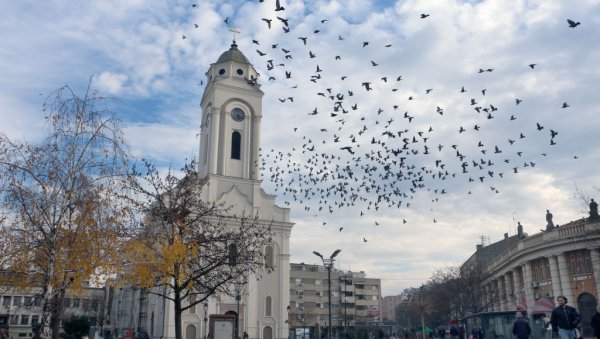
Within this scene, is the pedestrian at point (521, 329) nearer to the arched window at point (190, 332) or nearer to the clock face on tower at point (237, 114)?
the arched window at point (190, 332)

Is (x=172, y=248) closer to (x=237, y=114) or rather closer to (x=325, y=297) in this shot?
(x=237, y=114)

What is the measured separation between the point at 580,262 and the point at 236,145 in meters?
32.2

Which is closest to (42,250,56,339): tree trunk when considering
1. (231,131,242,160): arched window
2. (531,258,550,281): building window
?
(231,131,242,160): arched window

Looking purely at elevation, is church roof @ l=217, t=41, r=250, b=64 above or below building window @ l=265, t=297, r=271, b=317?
above

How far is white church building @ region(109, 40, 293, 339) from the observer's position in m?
45.0

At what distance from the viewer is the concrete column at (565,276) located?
3683 centimetres

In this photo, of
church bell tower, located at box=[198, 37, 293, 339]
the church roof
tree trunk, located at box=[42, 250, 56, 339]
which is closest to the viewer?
tree trunk, located at box=[42, 250, 56, 339]

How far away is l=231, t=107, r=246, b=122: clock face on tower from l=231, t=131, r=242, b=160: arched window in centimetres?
158

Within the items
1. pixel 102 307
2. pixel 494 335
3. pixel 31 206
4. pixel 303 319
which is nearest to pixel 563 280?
pixel 494 335

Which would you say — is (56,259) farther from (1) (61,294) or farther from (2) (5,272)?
(1) (61,294)

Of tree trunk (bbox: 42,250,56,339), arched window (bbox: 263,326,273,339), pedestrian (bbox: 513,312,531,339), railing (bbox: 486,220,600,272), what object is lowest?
arched window (bbox: 263,326,273,339)

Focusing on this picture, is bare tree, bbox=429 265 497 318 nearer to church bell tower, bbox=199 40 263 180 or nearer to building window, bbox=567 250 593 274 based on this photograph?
building window, bbox=567 250 593 274

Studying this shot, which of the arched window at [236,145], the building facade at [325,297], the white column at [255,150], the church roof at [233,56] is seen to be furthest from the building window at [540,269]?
the building facade at [325,297]

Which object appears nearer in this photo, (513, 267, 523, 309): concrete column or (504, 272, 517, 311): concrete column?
(513, 267, 523, 309): concrete column
